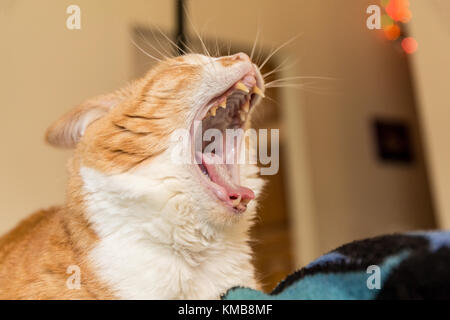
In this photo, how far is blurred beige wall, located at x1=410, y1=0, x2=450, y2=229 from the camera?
1813mm

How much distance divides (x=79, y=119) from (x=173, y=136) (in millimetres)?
228

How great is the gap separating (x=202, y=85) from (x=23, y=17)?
0.34 m

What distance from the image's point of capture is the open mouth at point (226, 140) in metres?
0.72

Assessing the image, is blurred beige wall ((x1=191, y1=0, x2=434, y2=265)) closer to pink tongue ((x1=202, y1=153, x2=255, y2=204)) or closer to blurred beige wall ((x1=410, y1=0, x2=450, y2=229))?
blurred beige wall ((x1=410, y1=0, x2=450, y2=229))

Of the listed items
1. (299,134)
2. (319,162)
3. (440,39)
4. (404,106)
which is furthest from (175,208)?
(404,106)

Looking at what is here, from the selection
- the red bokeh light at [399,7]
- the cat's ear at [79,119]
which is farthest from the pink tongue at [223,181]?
the red bokeh light at [399,7]

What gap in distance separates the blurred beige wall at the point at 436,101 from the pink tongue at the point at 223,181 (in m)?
1.33

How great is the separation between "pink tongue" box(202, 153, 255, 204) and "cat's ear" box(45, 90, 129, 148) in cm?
21

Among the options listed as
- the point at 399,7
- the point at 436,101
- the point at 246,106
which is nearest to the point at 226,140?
the point at 246,106

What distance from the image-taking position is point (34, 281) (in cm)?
63

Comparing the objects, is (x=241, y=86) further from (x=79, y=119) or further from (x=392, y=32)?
(x=392, y=32)

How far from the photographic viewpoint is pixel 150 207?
66 cm

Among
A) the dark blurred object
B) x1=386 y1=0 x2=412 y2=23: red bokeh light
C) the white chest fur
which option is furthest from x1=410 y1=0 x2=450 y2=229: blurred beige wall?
the white chest fur

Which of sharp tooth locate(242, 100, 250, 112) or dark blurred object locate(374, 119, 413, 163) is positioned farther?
dark blurred object locate(374, 119, 413, 163)
